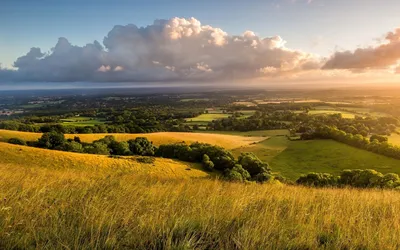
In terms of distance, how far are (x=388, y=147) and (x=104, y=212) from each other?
3194 inches

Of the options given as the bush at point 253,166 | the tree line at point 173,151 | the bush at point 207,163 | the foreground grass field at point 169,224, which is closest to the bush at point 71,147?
the tree line at point 173,151

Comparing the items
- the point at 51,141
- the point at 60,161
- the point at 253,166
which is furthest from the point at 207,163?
the point at 51,141

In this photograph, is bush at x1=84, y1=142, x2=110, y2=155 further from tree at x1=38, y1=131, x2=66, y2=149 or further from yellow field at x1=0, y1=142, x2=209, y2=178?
yellow field at x1=0, y1=142, x2=209, y2=178

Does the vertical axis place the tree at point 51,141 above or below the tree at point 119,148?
above

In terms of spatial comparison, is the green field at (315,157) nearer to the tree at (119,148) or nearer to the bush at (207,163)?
the bush at (207,163)

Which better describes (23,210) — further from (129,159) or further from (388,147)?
(388,147)

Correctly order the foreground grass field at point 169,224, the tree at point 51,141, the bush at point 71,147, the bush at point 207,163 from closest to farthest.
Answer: the foreground grass field at point 169,224 < the bush at point 207,163 < the bush at point 71,147 < the tree at point 51,141

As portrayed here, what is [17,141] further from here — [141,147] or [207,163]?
[207,163]

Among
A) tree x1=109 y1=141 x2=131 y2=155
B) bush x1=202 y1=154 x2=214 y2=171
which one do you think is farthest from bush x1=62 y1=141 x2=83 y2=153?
bush x1=202 y1=154 x2=214 y2=171

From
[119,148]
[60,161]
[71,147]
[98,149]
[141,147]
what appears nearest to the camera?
[60,161]

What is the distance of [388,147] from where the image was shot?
68.3m

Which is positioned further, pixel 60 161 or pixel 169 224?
pixel 60 161

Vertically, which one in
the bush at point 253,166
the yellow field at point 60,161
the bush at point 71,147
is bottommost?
the bush at point 253,166

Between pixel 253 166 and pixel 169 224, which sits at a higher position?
pixel 169 224
